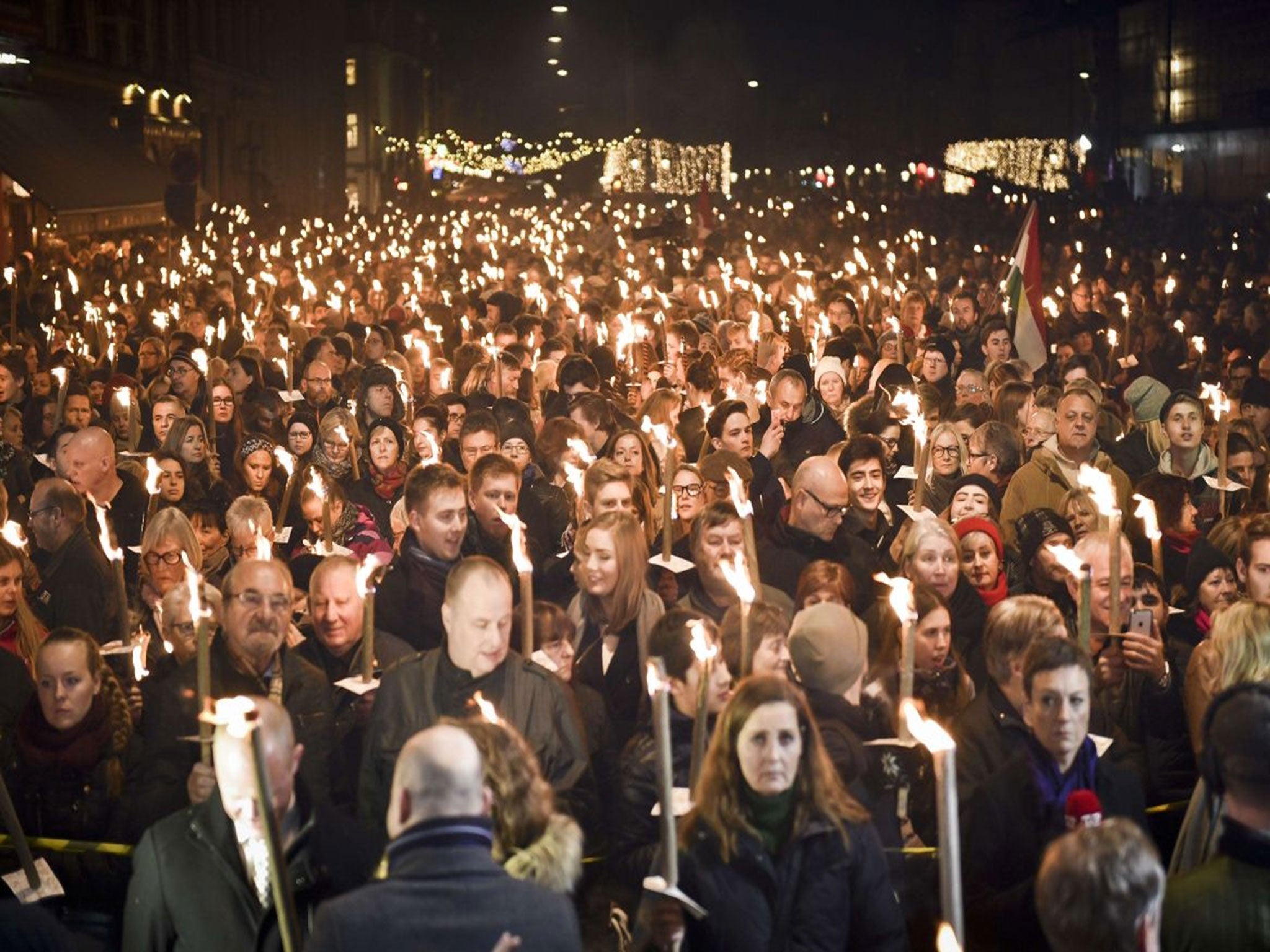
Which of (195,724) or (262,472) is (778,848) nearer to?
(195,724)

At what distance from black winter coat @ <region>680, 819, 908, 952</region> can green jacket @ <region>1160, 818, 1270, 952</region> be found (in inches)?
30.4

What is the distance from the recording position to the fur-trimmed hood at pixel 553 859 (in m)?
4.44

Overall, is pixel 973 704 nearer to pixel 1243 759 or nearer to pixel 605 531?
pixel 1243 759

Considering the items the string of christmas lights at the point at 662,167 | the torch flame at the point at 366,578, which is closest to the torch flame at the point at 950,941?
the torch flame at the point at 366,578

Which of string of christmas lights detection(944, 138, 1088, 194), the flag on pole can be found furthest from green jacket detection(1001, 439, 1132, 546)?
string of christmas lights detection(944, 138, 1088, 194)

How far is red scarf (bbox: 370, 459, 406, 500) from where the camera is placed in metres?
10.4

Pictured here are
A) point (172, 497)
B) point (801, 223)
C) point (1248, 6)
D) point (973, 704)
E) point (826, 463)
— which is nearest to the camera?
point (973, 704)

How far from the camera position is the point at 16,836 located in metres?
4.87

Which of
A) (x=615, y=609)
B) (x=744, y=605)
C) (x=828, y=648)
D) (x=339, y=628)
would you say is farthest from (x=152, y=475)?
(x=744, y=605)

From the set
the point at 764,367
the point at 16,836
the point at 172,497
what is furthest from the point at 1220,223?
the point at 16,836

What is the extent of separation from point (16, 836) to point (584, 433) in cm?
642

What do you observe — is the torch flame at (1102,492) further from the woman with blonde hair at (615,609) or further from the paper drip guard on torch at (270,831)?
the paper drip guard on torch at (270,831)

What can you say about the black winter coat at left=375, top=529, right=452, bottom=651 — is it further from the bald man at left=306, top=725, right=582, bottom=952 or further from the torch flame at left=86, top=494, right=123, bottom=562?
the bald man at left=306, top=725, right=582, bottom=952

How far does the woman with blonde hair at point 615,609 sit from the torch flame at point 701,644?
1401 millimetres
